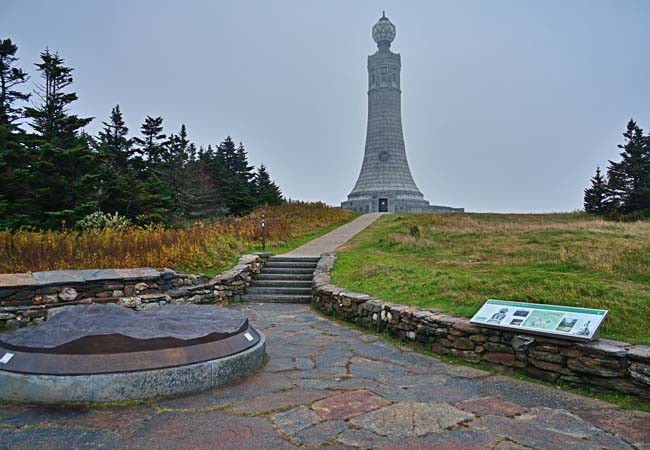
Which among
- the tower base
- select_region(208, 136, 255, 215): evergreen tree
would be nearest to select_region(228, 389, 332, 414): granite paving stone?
select_region(208, 136, 255, 215): evergreen tree

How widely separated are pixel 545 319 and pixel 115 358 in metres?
4.10

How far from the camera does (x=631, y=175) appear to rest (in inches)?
1010

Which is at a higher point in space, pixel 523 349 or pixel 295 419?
pixel 523 349

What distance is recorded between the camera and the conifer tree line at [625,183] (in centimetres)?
2430

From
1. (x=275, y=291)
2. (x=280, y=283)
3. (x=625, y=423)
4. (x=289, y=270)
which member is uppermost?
(x=289, y=270)

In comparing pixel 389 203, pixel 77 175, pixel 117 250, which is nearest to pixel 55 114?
pixel 77 175

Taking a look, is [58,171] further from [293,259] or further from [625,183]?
[625,183]

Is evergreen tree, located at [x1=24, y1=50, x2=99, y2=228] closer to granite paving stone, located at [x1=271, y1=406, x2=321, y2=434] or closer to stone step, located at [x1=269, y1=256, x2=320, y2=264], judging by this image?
stone step, located at [x1=269, y1=256, x2=320, y2=264]

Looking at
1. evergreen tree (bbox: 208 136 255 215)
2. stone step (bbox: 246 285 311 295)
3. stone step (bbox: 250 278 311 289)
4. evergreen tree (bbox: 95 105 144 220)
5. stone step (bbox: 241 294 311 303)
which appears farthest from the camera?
evergreen tree (bbox: 208 136 255 215)

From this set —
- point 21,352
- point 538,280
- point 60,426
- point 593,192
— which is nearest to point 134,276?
point 21,352

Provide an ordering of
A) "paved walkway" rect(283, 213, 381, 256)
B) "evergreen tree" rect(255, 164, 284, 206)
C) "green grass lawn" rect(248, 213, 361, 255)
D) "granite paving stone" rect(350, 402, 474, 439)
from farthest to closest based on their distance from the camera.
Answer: "evergreen tree" rect(255, 164, 284, 206) → "green grass lawn" rect(248, 213, 361, 255) → "paved walkway" rect(283, 213, 381, 256) → "granite paving stone" rect(350, 402, 474, 439)

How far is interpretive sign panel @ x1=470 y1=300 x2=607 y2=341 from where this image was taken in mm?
4117

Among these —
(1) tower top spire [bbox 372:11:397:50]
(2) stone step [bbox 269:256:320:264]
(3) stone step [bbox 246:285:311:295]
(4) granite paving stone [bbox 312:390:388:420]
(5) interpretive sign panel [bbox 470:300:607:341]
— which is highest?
(1) tower top spire [bbox 372:11:397:50]

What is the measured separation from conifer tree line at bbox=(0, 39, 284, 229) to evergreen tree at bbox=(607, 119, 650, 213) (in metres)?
21.8
